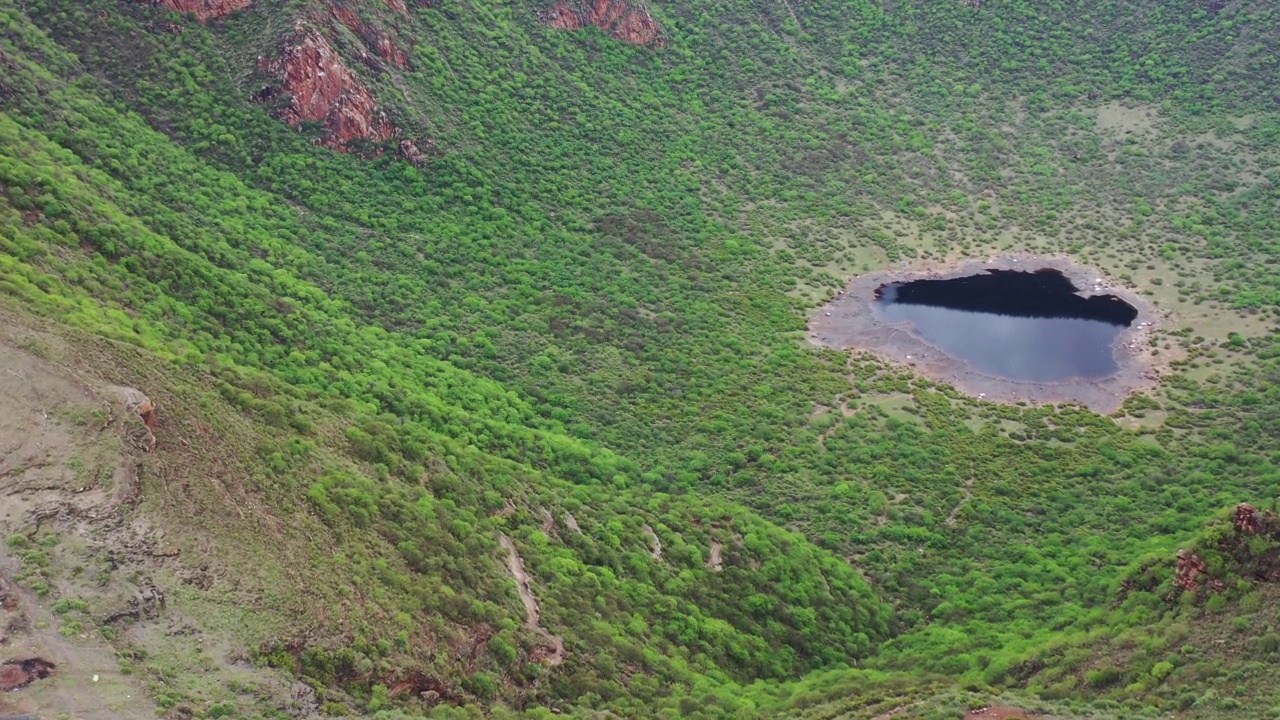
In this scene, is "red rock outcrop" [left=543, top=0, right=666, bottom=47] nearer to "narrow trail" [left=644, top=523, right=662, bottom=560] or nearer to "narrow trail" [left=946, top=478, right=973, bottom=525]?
"narrow trail" [left=946, top=478, right=973, bottom=525]

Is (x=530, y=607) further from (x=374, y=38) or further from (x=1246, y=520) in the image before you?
(x=374, y=38)

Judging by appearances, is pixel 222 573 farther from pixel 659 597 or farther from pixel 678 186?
pixel 678 186

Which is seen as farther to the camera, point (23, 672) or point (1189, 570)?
point (1189, 570)

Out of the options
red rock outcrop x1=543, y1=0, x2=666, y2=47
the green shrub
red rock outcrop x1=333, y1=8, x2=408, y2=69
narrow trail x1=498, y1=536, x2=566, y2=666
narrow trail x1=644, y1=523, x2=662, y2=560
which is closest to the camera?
the green shrub

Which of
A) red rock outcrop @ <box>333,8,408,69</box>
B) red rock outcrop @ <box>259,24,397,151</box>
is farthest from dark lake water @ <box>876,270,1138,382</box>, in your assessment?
red rock outcrop @ <box>333,8,408,69</box>

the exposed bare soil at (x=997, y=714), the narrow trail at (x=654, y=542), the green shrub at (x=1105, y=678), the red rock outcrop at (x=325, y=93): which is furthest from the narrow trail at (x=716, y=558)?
the red rock outcrop at (x=325, y=93)

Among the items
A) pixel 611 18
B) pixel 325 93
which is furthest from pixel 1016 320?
pixel 325 93

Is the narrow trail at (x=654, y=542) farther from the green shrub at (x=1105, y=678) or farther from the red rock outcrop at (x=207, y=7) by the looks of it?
the red rock outcrop at (x=207, y=7)
